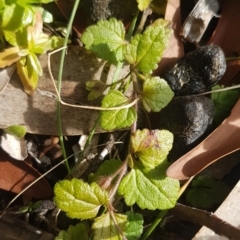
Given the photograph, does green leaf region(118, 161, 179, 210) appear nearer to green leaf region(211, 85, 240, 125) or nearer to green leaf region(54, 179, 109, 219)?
green leaf region(54, 179, 109, 219)

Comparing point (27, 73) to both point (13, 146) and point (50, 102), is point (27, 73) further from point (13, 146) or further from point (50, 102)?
point (13, 146)

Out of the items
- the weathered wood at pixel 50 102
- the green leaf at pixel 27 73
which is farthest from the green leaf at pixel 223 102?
the green leaf at pixel 27 73

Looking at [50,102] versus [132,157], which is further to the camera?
[50,102]

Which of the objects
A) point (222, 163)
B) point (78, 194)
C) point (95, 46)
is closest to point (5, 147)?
point (78, 194)

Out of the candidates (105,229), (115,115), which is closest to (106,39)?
(115,115)

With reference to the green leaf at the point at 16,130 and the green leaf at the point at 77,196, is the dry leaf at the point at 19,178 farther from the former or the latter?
the green leaf at the point at 77,196
